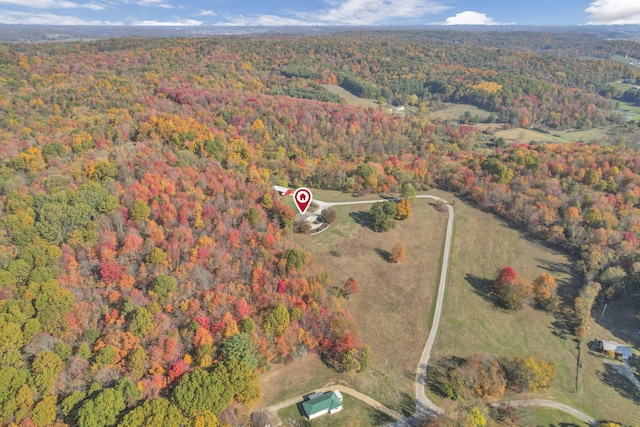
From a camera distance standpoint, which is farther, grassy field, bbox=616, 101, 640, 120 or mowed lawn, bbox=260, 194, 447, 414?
grassy field, bbox=616, 101, 640, 120

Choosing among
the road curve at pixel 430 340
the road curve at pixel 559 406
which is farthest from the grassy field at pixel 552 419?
the road curve at pixel 430 340

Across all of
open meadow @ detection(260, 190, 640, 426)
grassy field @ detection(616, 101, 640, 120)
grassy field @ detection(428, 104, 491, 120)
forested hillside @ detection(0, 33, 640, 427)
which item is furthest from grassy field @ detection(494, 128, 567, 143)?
open meadow @ detection(260, 190, 640, 426)

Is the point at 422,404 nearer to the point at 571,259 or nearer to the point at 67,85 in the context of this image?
the point at 571,259

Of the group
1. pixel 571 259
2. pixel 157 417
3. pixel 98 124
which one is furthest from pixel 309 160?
pixel 157 417

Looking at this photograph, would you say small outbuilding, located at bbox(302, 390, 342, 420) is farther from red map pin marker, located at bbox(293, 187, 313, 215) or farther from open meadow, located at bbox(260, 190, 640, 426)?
red map pin marker, located at bbox(293, 187, 313, 215)

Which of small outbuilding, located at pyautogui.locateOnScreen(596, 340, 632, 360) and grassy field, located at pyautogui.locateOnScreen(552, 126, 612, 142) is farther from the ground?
grassy field, located at pyautogui.locateOnScreen(552, 126, 612, 142)

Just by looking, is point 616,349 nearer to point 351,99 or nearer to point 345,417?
point 345,417

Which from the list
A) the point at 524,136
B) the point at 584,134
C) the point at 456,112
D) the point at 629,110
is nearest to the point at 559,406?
the point at 524,136

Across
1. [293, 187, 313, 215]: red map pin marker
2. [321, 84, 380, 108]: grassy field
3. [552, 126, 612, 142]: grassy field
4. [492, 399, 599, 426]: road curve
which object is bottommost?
[492, 399, 599, 426]: road curve
